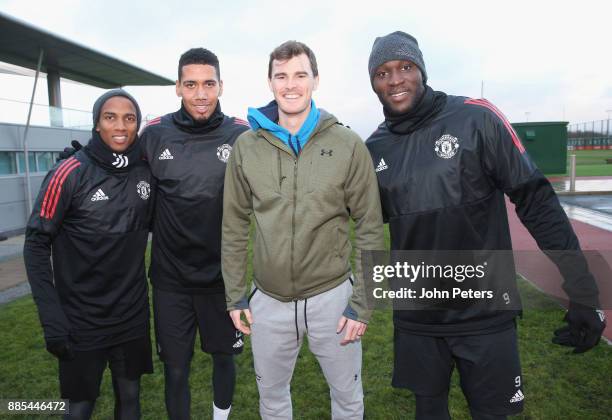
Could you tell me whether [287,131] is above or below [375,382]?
above

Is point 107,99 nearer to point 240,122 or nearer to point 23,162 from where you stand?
point 240,122

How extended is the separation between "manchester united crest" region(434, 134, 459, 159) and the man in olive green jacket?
363mm

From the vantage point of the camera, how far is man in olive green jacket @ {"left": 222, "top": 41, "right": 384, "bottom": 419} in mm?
2428

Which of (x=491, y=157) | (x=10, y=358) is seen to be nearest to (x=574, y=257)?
(x=491, y=157)

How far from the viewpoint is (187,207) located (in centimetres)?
290

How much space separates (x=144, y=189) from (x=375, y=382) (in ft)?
8.82

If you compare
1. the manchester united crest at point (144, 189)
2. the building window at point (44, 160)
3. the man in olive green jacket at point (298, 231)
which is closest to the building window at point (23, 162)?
the building window at point (44, 160)

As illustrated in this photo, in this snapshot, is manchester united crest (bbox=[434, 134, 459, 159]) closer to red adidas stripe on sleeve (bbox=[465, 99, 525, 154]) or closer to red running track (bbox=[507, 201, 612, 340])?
red adidas stripe on sleeve (bbox=[465, 99, 525, 154])

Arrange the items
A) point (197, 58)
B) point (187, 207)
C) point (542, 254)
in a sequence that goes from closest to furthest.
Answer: point (187, 207), point (197, 58), point (542, 254)

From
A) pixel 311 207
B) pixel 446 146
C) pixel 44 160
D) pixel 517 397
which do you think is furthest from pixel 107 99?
pixel 44 160

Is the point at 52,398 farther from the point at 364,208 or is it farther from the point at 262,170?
the point at 364,208

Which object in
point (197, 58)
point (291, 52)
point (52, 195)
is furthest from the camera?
point (197, 58)

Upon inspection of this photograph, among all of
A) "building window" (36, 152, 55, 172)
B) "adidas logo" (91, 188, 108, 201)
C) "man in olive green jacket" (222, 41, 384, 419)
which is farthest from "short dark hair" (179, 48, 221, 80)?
"building window" (36, 152, 55, 172)

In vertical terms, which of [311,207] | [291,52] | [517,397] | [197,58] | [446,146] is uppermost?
[197,58]
